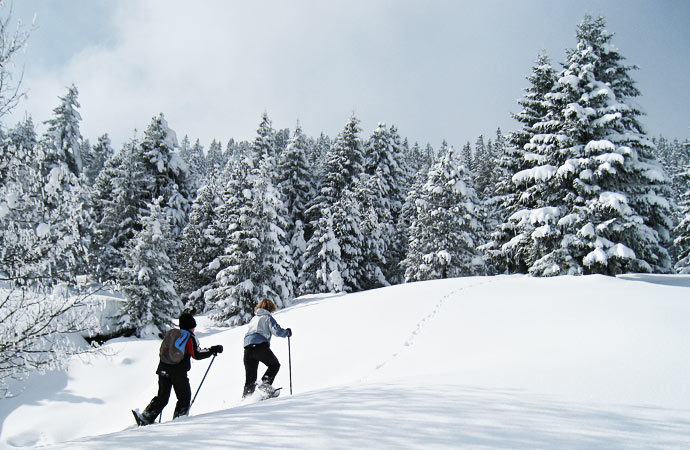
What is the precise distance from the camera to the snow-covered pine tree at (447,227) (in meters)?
27.6

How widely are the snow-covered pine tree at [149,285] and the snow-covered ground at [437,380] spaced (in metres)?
3.05

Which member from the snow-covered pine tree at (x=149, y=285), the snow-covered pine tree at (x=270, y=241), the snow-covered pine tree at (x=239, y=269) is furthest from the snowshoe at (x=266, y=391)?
the snow-covered pine tree at (x=270, y=241)

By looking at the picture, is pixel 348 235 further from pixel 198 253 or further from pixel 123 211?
pixel 123 211

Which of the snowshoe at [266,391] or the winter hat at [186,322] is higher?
the winter hat at [186,322]

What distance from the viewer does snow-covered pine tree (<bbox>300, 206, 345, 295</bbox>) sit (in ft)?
87.5

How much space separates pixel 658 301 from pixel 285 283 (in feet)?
61.5

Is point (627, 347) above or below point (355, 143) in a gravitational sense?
below

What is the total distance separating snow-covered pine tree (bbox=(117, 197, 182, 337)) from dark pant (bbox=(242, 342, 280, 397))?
1267 cm

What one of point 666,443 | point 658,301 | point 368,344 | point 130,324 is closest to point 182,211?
point 130,324

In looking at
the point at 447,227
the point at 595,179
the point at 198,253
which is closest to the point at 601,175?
the point at 595,179

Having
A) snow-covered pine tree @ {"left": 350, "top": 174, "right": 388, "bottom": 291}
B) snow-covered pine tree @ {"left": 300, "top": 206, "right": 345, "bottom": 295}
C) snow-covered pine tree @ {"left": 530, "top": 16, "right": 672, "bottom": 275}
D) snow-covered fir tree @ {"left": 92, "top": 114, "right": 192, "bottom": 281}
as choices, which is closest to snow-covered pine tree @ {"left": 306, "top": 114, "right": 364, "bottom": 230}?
snow-covered pine tree @ {"left": 350, "top": 174, "right": 388, "bottom": 291}

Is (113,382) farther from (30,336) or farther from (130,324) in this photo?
(30,336)

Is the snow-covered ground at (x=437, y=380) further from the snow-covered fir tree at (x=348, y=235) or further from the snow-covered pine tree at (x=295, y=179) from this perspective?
the snow-covered pine tree at (x=295, y=179)

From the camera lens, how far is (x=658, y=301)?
11312 millimetres
